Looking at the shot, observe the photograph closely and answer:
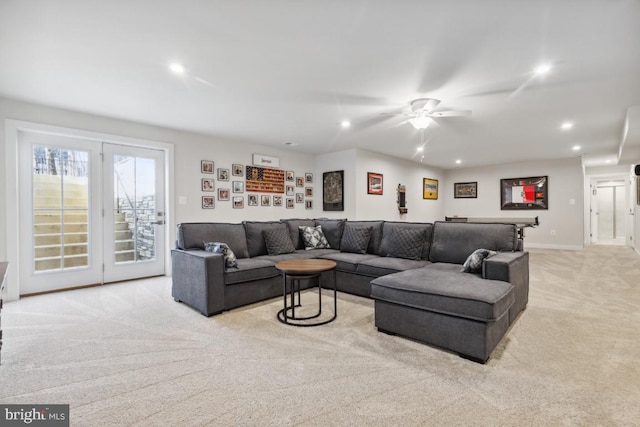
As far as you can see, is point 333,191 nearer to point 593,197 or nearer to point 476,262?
point 476,262

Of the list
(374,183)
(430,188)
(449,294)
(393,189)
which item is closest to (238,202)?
(374,183)

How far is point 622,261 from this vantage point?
19.0ft

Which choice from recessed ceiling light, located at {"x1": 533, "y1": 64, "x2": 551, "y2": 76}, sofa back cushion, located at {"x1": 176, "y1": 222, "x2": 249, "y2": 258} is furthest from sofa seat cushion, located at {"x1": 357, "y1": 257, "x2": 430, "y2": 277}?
recessed ceiling light, located at {"x1": 533, "y1": 64, "x2": 551, "y2": 76}

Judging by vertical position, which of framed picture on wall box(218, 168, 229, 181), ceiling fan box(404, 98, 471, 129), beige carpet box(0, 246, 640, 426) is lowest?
beige carpet box(0, 246, 640, 426)

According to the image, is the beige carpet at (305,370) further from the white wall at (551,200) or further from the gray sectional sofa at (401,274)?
the white wall at (551,200)

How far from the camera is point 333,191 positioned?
6445 millimetres

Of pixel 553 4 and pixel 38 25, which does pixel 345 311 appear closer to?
pixel 553 4

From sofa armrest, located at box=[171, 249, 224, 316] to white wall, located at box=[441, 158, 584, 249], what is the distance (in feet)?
26.6

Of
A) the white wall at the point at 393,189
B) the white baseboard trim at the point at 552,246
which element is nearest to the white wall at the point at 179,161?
the white wall at the point at 393,189

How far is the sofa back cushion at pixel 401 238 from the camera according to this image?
3.66 meters

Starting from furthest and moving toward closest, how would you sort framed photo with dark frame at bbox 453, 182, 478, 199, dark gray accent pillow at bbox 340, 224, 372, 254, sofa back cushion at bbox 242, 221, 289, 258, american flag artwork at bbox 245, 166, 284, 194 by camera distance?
framed photo with dark frame at bbox 453, 182, 478, 199
american flag artwork at bbox 245, 166, 284, 194
dark gray accent pillow at bbox 340, 224, 372, 254
sofa back cushion at bbox 242, 221, 289, 258

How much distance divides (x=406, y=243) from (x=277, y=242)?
165cm

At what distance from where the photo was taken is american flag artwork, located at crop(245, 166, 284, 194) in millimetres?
5648

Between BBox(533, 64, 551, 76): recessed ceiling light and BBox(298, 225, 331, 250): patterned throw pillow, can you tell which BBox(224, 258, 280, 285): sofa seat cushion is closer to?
BBox(298, 225, 331, 250): patterned throw pillow
